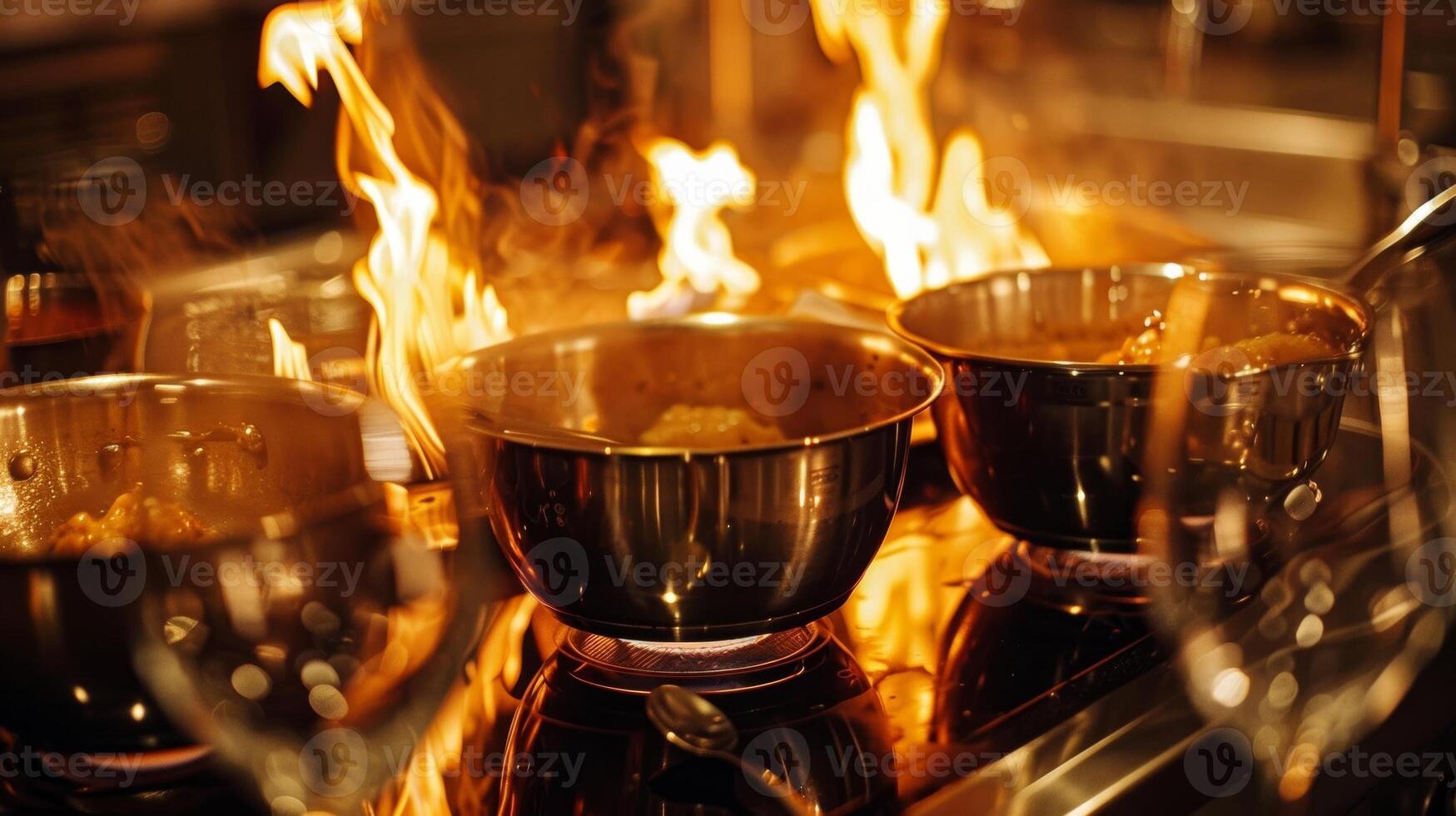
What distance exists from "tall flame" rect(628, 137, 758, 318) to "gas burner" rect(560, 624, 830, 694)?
71 cm

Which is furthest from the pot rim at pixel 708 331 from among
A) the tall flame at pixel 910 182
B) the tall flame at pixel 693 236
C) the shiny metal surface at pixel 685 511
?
the tall flame at pixel 910 182

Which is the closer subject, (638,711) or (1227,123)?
(638,711)

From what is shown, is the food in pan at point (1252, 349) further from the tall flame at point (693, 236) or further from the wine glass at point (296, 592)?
the tall flame at point (693, 236)

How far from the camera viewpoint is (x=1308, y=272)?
1.34m

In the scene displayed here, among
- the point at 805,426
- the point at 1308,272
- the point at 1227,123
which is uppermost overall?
the point at 1227,123

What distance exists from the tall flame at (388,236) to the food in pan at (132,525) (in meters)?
0.52

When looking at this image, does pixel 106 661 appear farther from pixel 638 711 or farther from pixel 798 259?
pixel 798 259

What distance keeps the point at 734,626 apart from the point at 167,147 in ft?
7.62

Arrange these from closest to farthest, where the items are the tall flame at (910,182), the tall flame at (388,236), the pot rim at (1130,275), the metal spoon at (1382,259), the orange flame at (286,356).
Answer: the pot rim at (1130,275), the metal spoon at (1382,259), the orange flame at (286,356), the tall flame at (388,236), the tall flame at (910,182)

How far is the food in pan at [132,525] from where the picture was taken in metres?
0.84

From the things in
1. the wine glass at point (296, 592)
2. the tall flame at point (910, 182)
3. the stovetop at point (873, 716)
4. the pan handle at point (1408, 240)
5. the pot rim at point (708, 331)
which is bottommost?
the stovetop at point (873, 716)

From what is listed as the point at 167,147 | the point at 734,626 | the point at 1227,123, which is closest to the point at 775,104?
the point at 1227,123

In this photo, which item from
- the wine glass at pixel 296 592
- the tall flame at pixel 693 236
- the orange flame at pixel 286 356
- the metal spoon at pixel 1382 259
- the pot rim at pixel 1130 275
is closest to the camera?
the wine glass at pixel 296 592

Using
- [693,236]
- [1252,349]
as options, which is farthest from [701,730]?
[693,236]
